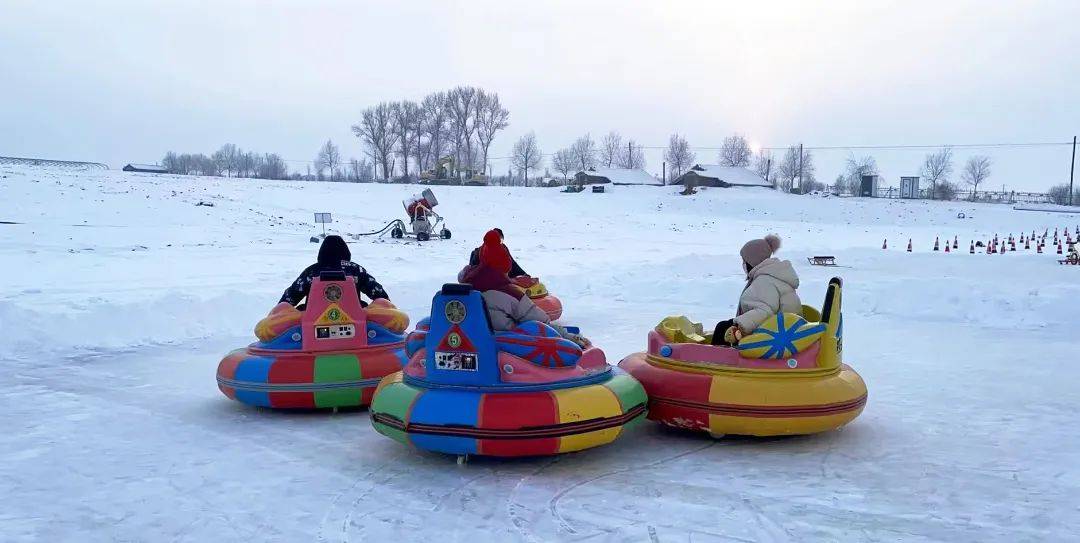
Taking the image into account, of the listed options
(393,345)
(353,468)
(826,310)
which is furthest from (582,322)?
(353,468)

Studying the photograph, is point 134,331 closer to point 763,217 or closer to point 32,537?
point 32,537

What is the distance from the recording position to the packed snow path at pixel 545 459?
16.8 ft

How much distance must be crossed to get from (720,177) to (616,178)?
1004cm

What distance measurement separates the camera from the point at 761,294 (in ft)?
23.2

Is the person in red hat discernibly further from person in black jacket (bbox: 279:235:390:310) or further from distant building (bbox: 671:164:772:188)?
distant building (bbox: 671:164:772:188)

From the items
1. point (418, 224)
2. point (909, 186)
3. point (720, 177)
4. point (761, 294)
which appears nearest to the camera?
point (761, 294)

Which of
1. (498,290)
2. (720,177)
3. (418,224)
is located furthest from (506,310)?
(720,177)

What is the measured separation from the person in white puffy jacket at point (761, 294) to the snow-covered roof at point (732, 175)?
70344 mm

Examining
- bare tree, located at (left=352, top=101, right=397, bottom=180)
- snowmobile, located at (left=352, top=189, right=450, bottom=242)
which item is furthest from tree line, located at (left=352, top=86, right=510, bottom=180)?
snowmobile, located at (left=352, top=189, right=450, bottom=242)

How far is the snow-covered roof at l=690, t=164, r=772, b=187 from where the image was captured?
7681 cm

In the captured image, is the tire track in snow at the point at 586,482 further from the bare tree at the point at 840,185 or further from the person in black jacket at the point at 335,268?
the bare tree at the point at 840,185

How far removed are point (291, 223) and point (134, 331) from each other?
23313 mm

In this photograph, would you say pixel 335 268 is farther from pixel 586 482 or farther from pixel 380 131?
pixel 380 131

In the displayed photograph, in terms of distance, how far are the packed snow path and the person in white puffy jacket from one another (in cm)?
98
